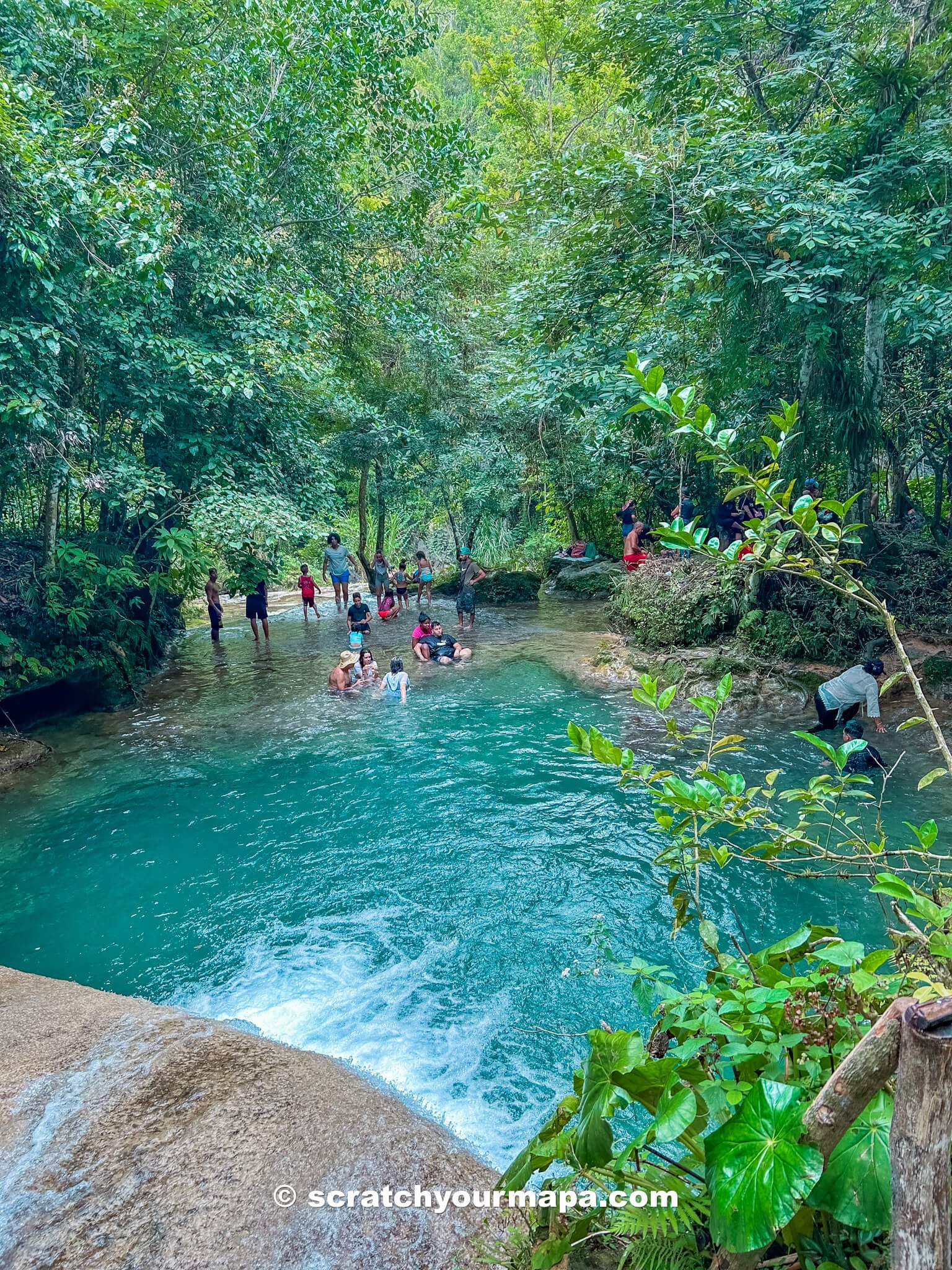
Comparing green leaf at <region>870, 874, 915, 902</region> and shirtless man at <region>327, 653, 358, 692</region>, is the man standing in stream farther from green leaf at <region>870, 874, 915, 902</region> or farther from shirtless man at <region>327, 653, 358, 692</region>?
green leaf at <region>870, 874, 915, 902</region>

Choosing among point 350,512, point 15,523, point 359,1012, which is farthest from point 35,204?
point 350,512

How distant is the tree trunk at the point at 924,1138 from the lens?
1165 mm

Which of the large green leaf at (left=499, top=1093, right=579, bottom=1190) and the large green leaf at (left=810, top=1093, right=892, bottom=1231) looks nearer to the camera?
the large green leaf at (left=810, top=1093, right=892, bottom=1231)

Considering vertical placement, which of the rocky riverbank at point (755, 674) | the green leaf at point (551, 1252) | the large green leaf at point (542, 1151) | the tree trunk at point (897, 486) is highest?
the tree trunk at point (897, 486)

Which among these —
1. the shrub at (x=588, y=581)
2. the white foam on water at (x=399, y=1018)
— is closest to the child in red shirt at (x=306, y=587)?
the shrub at (x=588, y=581)

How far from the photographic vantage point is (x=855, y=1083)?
1345mm

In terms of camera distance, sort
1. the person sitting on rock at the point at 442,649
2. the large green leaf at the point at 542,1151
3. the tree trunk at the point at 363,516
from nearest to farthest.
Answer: the large green leaf at the point at 542,1151 → the person sitting on rock at the point at 442,649 → the tree trunk at the point at 363,516

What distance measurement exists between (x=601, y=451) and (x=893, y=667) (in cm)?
851

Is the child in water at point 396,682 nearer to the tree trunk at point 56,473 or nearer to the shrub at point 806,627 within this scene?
the tree trunk at point 56,473

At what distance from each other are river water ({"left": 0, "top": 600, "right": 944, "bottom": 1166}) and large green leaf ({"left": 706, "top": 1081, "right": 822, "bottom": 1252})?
1666mm

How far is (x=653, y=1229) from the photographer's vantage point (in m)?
1.61

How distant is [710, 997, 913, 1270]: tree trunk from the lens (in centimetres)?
129

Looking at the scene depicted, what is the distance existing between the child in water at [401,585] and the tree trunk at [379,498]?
260cm

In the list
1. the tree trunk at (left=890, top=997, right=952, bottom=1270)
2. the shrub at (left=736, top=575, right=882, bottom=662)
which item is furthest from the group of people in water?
the tree trunk at (left=890, top=997, right=952, bottom=1270)
